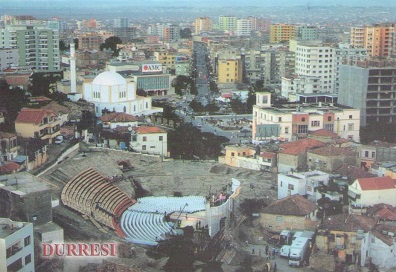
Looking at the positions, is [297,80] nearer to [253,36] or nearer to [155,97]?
[155,97]

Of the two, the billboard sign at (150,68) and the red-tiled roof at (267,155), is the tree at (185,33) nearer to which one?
the billboard sign at (150,68)

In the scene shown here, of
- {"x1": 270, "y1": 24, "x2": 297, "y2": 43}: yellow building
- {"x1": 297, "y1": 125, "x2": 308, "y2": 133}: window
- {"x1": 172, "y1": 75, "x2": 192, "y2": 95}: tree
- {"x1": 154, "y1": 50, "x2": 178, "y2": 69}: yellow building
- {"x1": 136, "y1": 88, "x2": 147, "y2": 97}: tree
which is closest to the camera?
{"x1": 297, "y1": 125, "x2": 308, "y2": 133}: window

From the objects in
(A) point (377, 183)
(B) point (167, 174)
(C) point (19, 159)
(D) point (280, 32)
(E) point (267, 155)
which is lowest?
(B) point (167, 174)

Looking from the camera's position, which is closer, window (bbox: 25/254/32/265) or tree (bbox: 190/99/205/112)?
window (bbox: 25/254/32/265)

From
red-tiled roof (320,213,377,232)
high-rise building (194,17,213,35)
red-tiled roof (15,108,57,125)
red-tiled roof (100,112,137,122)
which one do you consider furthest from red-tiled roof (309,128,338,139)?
high-rise building (194,17,213,35)

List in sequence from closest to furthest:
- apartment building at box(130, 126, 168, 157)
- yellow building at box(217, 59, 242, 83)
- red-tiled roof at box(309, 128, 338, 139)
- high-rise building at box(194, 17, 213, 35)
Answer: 1. red-tiled roof at box(309, 128, 338, 139)
2. apartment building at box(130, 126, 168, 157)
3. yellow building at box(217, 59, 242, 83)
4. high-rise building at box(194, 17, 213, 35)

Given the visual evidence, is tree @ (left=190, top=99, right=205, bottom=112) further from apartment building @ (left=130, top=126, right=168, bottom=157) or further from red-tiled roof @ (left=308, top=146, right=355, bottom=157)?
red-tiled roof @ (left=308, top=146, right=355, bottom=157)

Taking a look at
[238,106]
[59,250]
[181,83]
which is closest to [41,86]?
[238,106]

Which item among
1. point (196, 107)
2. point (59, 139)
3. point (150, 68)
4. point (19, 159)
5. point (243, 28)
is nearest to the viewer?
point (19, 159)

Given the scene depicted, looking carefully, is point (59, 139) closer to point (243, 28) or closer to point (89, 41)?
point (89, 41)
